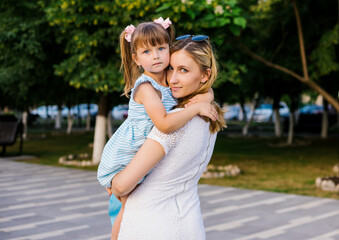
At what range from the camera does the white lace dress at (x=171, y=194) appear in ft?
6.42

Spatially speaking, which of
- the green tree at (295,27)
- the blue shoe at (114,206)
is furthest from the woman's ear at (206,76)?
the green tree at (295,27)

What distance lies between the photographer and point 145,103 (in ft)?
6.72

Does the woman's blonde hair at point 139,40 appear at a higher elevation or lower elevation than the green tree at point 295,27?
higher

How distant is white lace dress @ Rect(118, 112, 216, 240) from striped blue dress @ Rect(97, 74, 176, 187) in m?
0.11

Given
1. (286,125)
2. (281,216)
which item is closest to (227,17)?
(281,216)

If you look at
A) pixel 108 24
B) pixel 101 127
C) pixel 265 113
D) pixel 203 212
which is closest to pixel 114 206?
pixel 203 212

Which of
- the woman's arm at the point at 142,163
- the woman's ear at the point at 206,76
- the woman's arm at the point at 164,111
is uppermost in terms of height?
the woman's ear at the point at 206,76

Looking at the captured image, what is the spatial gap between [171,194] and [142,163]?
213 mm

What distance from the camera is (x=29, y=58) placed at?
12758 mm

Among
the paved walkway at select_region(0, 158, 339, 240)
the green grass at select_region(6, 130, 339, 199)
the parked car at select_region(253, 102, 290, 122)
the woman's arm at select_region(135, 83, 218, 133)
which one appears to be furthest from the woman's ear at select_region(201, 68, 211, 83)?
the parked car at select_region(253, 102, 290, 122)

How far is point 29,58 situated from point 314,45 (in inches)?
324

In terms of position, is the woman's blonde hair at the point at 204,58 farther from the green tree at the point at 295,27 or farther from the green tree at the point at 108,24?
the green tree at the point at 295,27

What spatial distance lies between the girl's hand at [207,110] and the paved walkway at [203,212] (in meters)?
3.73

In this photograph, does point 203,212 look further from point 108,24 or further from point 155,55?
point 108,24
